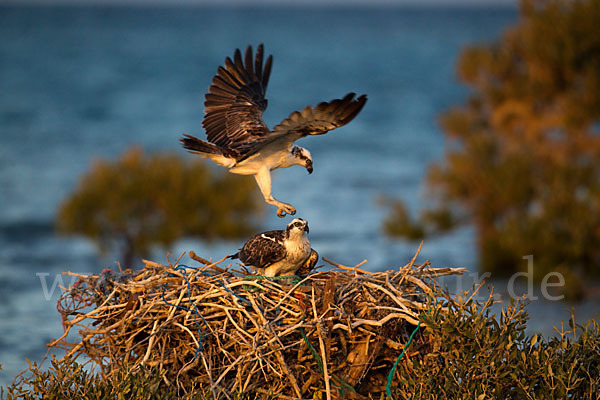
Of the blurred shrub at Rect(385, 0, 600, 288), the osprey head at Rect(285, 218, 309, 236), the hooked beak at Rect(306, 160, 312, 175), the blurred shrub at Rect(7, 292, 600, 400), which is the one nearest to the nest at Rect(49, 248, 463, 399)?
the blurred shrub at Rect(7, 292, 600, 400)

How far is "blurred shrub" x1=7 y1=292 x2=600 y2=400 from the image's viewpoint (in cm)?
485

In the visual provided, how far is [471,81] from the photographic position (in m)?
13.3

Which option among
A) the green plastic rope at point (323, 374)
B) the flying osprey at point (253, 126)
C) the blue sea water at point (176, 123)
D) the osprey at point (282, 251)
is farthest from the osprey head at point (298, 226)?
the blue sea water at point (176, 123)

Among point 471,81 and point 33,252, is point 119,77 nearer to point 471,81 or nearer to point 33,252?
point 33,252

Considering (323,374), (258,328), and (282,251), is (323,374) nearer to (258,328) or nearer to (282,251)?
(258,328)

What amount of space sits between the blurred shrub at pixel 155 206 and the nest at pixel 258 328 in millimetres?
7125

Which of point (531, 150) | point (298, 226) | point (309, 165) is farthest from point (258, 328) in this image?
point (531, 150)

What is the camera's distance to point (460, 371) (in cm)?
493

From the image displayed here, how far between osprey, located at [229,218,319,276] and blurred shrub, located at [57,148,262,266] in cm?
711

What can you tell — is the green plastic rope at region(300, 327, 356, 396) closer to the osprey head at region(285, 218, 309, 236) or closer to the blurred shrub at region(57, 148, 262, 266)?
the osprey head at region(285, 218, 309, 236)

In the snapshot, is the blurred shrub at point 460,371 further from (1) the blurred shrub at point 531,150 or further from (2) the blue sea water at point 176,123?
(1) the blurred shrub at point 531,150

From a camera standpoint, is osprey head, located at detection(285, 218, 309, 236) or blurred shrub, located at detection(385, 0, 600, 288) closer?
osprey head, located at detection(285, 218, 309, 236)

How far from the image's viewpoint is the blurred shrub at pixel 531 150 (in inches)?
456

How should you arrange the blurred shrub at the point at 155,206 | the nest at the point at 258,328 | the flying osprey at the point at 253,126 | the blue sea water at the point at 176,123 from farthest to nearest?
the blue sea water at the point at 176,123
the blurred shrub at the point at 155,206
the nest at the point at 258,328
the flying osprey at the point at 253,126
